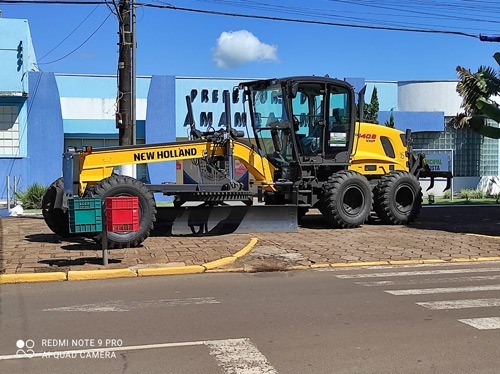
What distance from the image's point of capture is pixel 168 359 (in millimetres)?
5152

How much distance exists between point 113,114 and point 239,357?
857 inches

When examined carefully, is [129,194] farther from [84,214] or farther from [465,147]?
[465,147]

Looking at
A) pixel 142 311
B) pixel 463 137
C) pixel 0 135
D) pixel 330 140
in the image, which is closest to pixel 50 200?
pixel 142 311

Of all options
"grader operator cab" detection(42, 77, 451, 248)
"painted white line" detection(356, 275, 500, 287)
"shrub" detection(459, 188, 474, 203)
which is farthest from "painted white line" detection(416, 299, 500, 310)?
"shrub" detection(459, 188, 474, 203)

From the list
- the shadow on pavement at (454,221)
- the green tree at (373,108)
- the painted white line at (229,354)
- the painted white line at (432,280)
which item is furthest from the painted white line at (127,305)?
the green tree at (373,108)

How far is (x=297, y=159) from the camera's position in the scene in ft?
45.6

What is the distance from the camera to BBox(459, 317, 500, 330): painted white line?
615cm

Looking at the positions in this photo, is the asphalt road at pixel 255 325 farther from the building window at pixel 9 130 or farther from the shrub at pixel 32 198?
the building window at pixel 9 130

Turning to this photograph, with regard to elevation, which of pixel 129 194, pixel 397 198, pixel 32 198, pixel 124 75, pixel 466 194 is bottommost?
pixel 466 194

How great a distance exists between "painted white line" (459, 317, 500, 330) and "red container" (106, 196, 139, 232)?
218 inches

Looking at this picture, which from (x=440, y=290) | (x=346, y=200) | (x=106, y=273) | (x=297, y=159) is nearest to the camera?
(x=440, y=290)

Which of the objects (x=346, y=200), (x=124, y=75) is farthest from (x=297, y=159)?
(x=124, y=75)

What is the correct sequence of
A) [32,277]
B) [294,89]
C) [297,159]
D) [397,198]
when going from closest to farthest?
[32,277] → [294,89] → [297,159] → [397,198]

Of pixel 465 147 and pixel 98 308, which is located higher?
pixel 465 147
